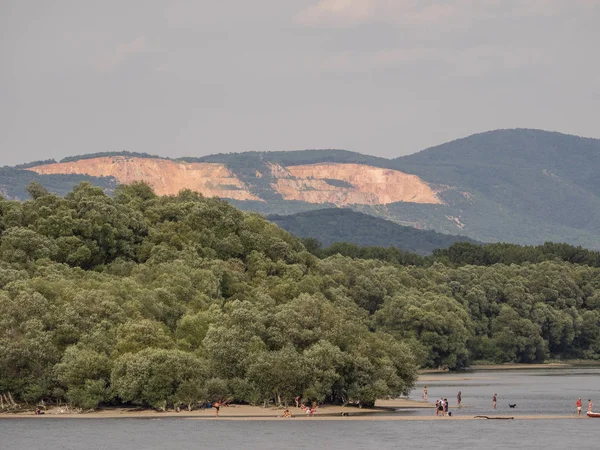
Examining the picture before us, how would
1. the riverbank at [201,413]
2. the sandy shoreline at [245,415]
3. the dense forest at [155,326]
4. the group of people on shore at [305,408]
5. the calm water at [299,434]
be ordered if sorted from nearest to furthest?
the calm water at [299,434] < the sandy shoreline at [245,415] < the group of people on shore at [305,408] < the riverbank at [201,413] < the dense forest at [155,326]

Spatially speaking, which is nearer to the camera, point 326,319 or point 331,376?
point 331,376

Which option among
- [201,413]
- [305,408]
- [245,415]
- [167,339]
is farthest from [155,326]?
[305,408]

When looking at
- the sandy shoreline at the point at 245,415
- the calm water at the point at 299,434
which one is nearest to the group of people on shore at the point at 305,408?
the sandy shoreline at the point at 245,415

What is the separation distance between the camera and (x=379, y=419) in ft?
338

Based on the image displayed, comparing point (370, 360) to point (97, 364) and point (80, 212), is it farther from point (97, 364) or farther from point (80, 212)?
point (80, 212)

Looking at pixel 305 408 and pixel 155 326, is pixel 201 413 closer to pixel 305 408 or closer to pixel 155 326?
pixel 305 408

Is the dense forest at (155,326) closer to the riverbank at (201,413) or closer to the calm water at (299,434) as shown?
the riverbank at (201,413)

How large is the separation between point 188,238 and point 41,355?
2106 inches

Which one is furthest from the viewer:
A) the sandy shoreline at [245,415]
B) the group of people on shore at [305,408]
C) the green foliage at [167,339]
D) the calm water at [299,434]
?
the green foliage at [167,339]

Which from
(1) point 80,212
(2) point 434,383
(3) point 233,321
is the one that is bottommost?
(2) point 434,383

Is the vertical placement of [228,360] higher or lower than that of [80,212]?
lower

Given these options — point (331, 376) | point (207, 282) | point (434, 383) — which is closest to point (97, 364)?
point (331, 376)

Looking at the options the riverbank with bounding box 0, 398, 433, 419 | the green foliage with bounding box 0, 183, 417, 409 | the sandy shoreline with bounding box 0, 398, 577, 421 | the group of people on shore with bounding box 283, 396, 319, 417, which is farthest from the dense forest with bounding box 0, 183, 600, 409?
the sandy shoreline with bounding box 0, 398, 577, 421

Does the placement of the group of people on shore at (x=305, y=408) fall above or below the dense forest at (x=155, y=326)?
below
